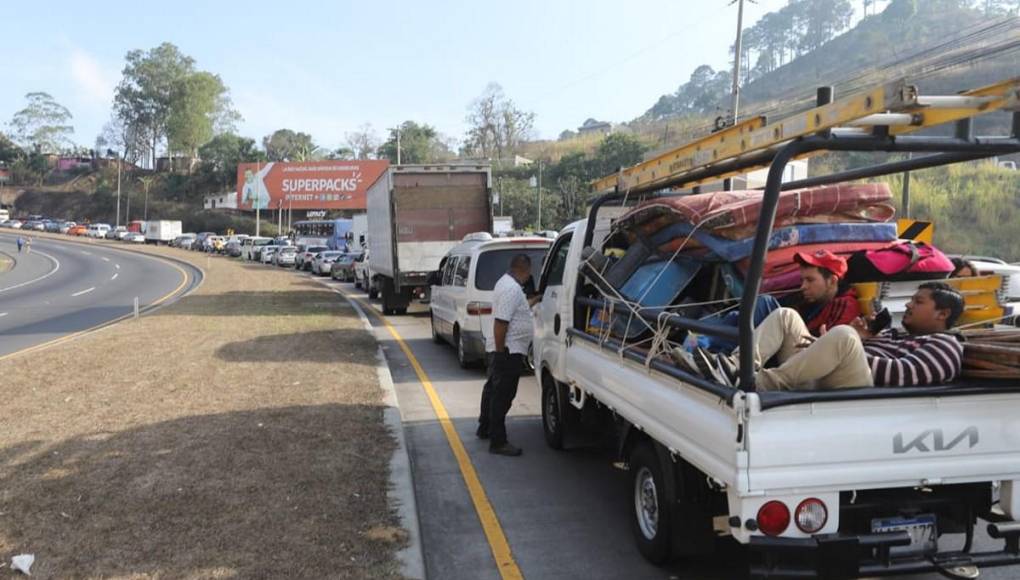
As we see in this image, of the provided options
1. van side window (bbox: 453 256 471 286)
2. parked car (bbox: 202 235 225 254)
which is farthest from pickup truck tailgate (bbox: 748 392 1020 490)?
parked car (bbox: 202 235 225 254)

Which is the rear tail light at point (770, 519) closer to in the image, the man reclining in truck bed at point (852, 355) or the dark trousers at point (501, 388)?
the man reclining in truck bed at point (852, 355)

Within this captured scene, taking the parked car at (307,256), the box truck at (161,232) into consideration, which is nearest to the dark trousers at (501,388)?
the parked car at (307,256)

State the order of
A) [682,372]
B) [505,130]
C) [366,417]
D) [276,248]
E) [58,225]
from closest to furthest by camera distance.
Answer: [682,372] < [366,417] < [276,248] < [58,225] < [505,130]

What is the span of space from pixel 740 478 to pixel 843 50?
19879 cm

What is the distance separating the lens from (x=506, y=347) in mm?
7258

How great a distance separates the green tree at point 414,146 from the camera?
325 feet

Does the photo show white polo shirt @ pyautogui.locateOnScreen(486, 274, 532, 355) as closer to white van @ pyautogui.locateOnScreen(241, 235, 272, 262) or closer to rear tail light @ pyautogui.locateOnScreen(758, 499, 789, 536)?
rear tail light @ pyautogui.locateOnScreen(758, 499, 789, 536)

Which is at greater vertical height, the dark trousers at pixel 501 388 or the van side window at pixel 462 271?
the van side window at pixel 462 271

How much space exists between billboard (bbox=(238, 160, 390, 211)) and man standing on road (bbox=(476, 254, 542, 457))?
74.1m

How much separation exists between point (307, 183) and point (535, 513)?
7931 centimetres

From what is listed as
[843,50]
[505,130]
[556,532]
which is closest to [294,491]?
[556,532]

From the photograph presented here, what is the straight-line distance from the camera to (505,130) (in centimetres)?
10256

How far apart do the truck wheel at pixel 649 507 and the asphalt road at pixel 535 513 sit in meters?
0.15

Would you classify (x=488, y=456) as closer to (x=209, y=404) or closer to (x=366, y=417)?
(x=366, y=417)
